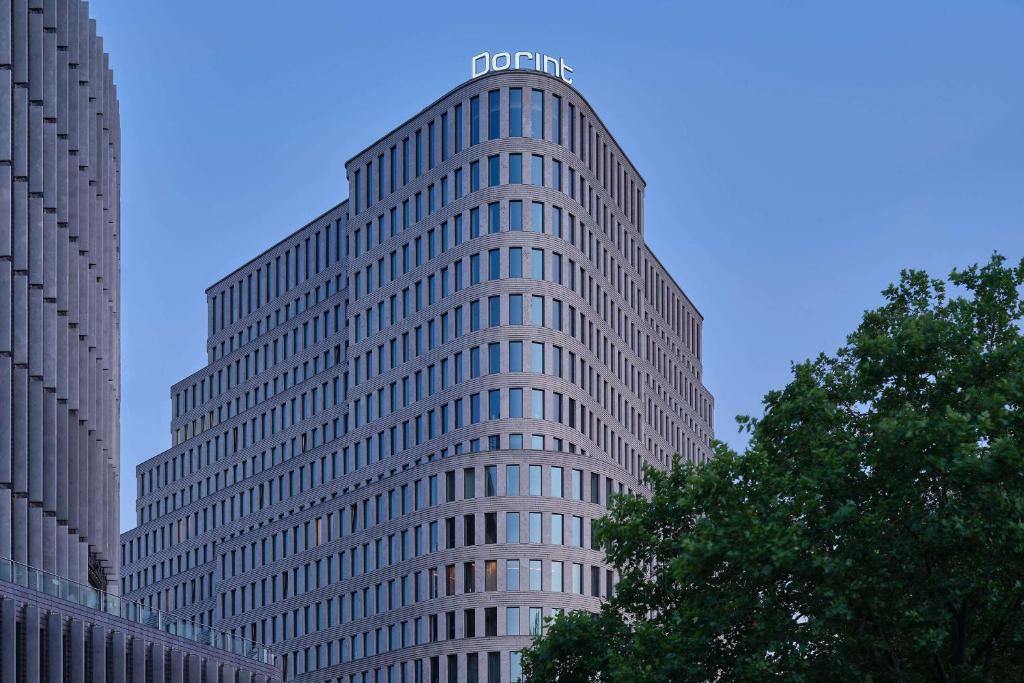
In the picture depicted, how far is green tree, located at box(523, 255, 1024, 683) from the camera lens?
46.9 metres

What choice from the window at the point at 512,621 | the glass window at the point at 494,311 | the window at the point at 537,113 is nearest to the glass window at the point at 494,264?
the glass window at the point at 494,311

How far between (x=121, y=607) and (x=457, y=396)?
227 feet

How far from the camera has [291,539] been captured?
488 feet

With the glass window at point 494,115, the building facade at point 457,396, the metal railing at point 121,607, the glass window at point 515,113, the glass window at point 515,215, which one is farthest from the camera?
the glass window at point 494,115

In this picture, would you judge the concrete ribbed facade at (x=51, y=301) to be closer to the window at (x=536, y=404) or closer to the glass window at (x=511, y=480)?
the glass window at (x=511, y=480)

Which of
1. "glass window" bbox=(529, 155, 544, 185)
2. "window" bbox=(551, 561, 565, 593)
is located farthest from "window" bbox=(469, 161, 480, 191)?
"window" bbox=(551, 561, 565, 593)

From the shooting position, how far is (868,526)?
47625mm

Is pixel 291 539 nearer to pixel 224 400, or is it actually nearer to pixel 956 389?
pixel 224 400

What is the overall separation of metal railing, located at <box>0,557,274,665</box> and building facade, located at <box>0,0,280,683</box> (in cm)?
7

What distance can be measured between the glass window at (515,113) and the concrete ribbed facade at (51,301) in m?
48.7

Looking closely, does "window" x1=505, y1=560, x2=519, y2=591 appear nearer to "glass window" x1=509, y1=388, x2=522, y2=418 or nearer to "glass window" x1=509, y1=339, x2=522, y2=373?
"glass window" x1=509, y1=388, x2=522, y2=418

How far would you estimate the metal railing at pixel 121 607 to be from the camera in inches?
1965

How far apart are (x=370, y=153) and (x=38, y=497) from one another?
7861 centimetres

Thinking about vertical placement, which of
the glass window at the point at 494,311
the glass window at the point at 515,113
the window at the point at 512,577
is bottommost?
the window at the point at 512,577
